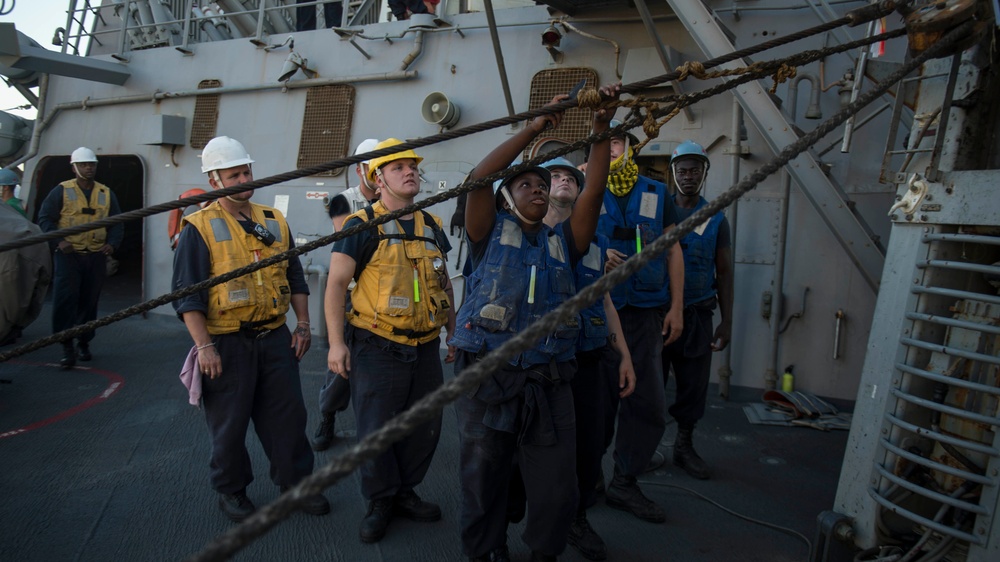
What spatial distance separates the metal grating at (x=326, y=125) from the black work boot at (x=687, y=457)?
16.6ft

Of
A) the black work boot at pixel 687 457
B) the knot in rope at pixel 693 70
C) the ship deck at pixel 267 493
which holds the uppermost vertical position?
the knot in rope at pixel 693 70

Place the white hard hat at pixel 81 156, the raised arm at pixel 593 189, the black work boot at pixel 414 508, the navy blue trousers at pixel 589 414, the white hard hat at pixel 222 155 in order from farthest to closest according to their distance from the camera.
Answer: the white hard hat at pixel 81 156, the black work boot at pixel 414 508, the white hard hat at pixel 222 155, the navy blue trousers at pixel 589 414, the raised arm at pixel 593 189

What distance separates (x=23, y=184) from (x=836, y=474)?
38.9 ft

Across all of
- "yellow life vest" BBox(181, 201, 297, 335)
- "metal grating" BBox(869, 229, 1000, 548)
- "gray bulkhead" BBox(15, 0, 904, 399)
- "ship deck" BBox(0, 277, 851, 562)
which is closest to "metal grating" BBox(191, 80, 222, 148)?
"gray bulkhead" BBox(15, 0, 904, 399)

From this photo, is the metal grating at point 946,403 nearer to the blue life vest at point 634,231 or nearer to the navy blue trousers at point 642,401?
the navy blue trousers at point 642,401

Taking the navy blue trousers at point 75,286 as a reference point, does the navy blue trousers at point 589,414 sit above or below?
above

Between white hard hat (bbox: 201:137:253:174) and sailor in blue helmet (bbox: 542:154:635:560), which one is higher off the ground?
white hard hat (bbox: 201:137:253:174)

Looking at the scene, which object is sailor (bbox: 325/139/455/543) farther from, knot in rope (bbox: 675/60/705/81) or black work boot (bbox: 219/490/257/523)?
knot in rope (bbox: 675/60/705/81)

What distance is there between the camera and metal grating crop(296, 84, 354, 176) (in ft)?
25.8

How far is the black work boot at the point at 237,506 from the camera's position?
3604 millimetres

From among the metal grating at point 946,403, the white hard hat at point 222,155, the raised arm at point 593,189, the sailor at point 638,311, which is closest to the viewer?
the metal grating at point 946,403

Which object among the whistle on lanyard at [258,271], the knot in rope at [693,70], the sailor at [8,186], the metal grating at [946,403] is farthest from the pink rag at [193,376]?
the sailor at [8,186]

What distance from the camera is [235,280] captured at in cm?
340

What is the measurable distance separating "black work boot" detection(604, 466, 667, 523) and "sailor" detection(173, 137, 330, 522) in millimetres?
1597
